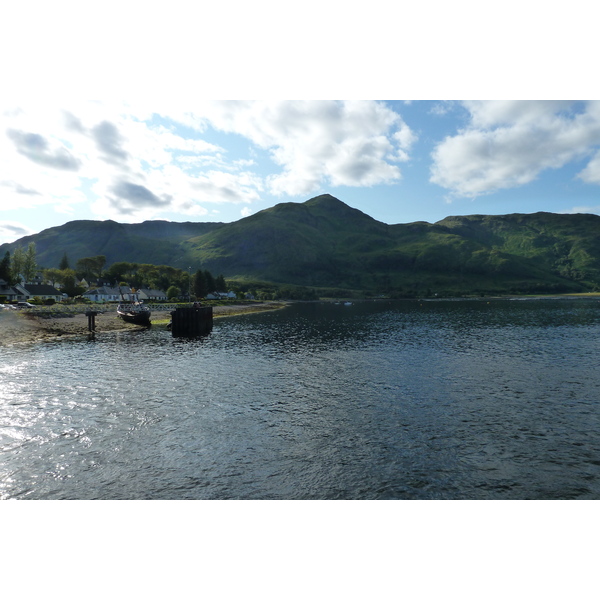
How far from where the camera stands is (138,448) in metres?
21.8

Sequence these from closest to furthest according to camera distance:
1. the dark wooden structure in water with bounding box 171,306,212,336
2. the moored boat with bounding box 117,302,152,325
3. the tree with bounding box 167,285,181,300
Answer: the dark wooden structure in water with bounding box 171,306,212,336, the moored boat with bounding box 117,302,152,325, the tree with bounding box 167,285,181,300

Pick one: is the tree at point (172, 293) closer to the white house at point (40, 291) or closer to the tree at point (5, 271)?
the white house at point (40, 291)

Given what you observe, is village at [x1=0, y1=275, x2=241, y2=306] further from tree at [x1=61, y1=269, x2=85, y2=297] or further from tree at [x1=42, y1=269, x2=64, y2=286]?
tree at [x1=42, y1=269, x2=64, y2=286]

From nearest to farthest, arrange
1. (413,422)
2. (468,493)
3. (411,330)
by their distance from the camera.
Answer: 1. (468,493)
2. (413,422)
3. (411,330)

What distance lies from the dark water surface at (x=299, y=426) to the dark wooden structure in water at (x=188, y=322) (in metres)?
24.6

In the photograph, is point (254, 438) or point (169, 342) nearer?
point (254, 438)

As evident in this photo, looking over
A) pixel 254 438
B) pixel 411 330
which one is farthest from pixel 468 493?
pixel 411 330

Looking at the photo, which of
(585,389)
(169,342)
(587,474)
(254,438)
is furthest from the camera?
(169,342)

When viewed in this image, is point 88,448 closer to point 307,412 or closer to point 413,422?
point 307,412

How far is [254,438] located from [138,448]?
23.9ft

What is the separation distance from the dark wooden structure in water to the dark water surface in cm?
2462

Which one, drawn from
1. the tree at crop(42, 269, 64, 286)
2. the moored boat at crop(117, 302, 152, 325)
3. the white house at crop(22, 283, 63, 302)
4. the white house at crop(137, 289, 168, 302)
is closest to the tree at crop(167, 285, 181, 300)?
the white house at crop(137, 289, 168, 302)

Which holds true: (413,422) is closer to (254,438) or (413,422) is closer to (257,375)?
(254,438)

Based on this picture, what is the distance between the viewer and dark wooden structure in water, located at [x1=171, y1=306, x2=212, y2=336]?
76.2 metres
